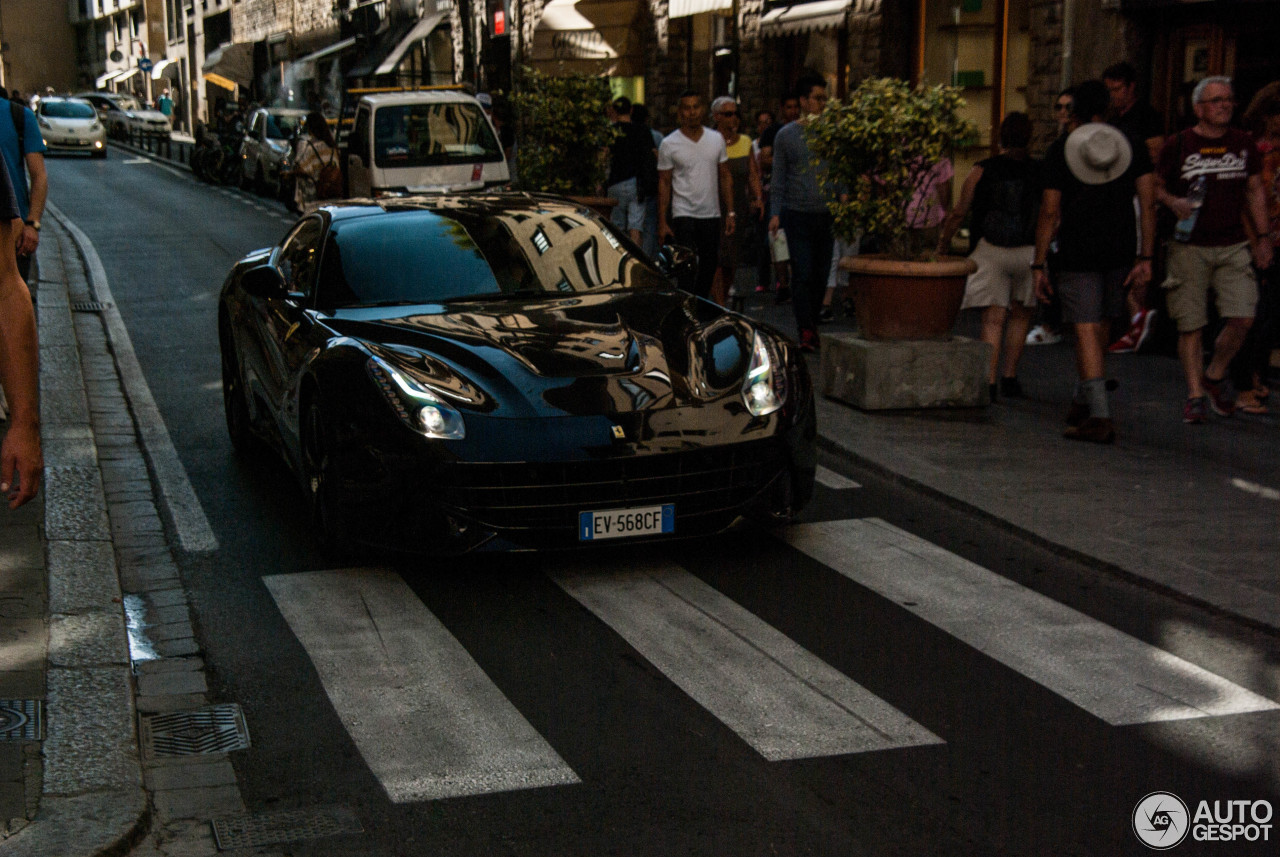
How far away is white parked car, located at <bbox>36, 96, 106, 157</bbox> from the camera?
1825 inches

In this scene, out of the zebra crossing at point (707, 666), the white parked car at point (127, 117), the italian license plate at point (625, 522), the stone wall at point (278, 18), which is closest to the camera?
the zebra crossing at point (707, 666)

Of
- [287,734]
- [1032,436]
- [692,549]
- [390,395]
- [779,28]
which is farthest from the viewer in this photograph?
[779,28]

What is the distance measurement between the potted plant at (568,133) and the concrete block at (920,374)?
5499 mm

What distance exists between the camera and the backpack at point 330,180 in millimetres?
19203

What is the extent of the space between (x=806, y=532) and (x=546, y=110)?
884 cm

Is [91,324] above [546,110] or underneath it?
underneath

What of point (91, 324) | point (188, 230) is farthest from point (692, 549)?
point (188, 230)

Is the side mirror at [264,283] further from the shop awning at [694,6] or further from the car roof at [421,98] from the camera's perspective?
the shop awning at [694,6]

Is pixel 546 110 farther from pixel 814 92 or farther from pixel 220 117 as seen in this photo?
pixel 220 117

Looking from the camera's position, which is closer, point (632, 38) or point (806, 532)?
point (806, 532)

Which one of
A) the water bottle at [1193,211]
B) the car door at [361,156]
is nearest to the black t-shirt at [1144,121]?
the water bottle at [1193,211]

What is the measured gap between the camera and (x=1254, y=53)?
12.3m

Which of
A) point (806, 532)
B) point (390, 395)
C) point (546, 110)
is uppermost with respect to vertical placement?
point (546, 110)

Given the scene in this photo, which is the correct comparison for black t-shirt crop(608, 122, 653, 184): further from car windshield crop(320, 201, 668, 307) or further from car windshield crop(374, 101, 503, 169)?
car windshield crop(374, 101, 503, 169)
